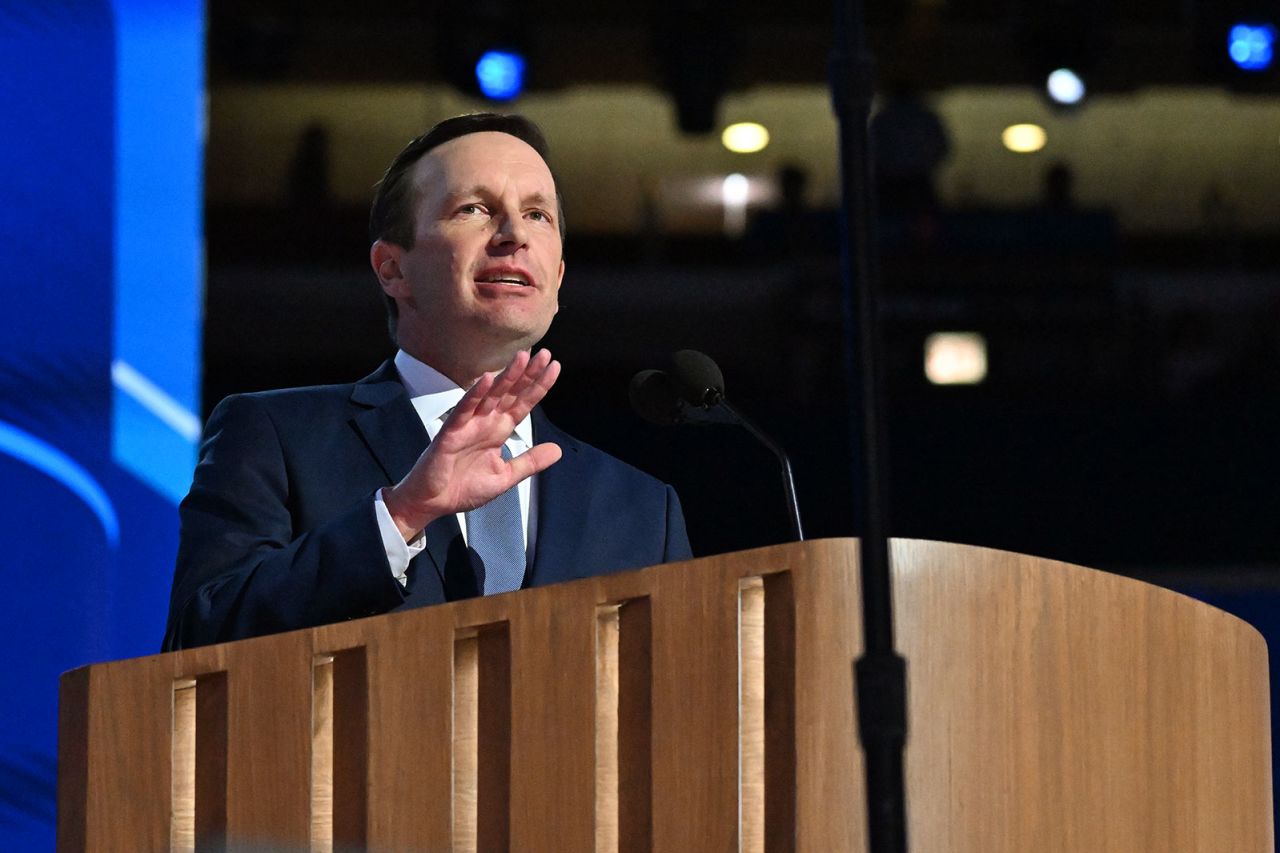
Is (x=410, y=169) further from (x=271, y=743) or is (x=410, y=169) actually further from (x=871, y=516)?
(x=871, y=516)

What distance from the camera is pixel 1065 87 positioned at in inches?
245

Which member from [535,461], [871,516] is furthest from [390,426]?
[871,516]

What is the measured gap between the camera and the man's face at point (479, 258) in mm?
2010

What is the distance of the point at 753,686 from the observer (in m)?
1.37

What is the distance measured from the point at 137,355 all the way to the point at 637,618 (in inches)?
80.8

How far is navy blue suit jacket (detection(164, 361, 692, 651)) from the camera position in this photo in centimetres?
165

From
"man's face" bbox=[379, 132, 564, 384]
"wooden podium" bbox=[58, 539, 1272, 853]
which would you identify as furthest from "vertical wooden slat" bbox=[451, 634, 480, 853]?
"man's face" bbox=[379, 132, 564, 384]

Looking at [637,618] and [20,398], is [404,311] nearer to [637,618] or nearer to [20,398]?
[637,618]

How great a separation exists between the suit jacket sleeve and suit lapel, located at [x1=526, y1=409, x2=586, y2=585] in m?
0.25

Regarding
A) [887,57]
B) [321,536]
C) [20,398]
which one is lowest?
[321,536]

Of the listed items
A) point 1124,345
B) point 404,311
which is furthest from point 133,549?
point 1124,345

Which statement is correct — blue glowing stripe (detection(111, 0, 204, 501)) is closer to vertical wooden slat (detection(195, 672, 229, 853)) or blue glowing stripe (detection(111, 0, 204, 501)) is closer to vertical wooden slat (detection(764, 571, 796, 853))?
vertical wooden slat (detection(195, 672, 229, 853))

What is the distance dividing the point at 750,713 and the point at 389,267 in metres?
0.93

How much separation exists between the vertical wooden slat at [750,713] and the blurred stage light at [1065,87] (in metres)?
4.86
